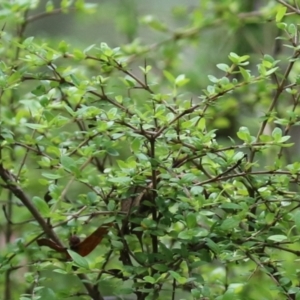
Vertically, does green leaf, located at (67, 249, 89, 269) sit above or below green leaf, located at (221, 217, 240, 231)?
below

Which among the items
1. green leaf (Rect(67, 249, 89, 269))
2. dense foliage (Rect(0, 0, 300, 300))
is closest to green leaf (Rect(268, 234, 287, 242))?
dense foliage (Rect(0, 0, 300, 300))

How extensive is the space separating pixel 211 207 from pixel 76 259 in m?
0.16

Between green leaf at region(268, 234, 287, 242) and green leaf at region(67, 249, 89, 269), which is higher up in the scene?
green leaf at region(268, 234, 287, 242)

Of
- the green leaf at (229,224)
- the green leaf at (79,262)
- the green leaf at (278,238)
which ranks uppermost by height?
the green leaf at (229,224)

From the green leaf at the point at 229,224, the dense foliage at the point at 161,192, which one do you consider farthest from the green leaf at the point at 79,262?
the green leaf at the point at 229,224

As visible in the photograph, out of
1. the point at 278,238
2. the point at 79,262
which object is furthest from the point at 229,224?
the point at 79,262

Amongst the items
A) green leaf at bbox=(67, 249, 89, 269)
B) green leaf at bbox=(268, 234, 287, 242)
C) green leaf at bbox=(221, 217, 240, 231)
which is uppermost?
green leaf at bbox=(221, 217, 240, 231)

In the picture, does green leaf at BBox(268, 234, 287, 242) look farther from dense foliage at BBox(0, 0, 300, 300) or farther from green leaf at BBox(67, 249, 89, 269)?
green leaf at BBox(67, 249, 89, 269)

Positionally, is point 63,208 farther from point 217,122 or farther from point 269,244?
point 217,122

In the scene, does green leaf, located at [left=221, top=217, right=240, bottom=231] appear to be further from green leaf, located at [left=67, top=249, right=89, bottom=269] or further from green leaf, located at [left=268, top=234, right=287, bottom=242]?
green leaf, located at [left=67, top=249, right=89, bottom=269]

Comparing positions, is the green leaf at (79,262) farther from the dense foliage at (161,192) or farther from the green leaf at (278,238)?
the green leaf at (278,238)

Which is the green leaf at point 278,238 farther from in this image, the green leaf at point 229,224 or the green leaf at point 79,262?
the green leaf at point 79,262

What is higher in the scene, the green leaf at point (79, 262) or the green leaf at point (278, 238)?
the green leaf at point (278, 238)

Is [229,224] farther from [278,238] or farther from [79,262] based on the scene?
[79,262]
